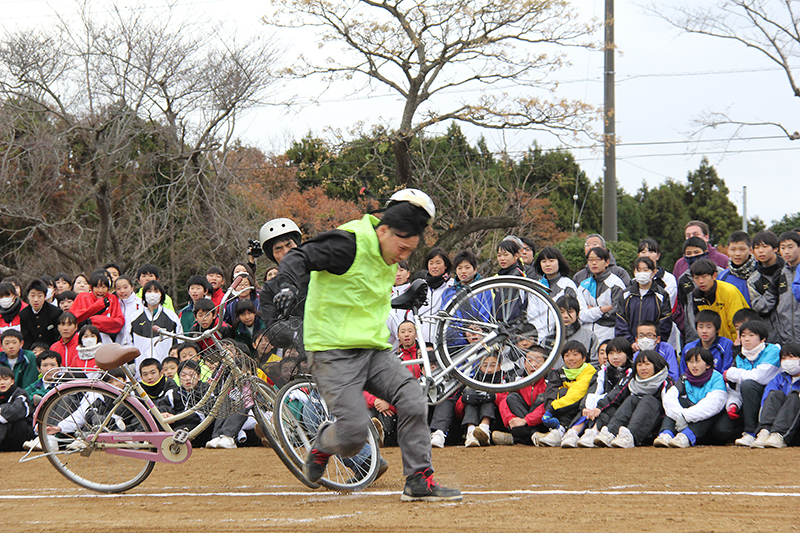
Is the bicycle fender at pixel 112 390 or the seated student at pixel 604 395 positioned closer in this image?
the bicycle fender at pixel 112 390

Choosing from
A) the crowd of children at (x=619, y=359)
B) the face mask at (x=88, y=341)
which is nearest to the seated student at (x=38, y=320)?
the crowd of children at (x=619, y=359)

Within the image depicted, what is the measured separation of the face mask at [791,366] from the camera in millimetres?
6794

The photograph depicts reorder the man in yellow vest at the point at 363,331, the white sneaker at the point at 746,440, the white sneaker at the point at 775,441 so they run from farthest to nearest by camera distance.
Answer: the white sneaker at the point at 746,440 → the white sneaker at the point at 775,441 → the man in yellow vest at the point at 363,331

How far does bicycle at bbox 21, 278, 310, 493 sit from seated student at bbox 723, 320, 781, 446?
432cm

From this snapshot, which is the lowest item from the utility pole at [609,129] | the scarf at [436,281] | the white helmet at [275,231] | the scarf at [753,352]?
the scarf at [753,352]

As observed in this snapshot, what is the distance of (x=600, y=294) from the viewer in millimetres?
8430

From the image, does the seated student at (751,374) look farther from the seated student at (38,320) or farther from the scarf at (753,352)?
the seated student at (38,320)

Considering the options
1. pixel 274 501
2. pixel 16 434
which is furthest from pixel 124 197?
pixel 274 501

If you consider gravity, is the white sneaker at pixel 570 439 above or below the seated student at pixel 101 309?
below

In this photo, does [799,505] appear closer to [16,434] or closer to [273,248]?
[273,248]

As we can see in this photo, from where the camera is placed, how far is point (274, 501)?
4898 mm

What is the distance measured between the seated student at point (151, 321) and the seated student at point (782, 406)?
6.43 metres

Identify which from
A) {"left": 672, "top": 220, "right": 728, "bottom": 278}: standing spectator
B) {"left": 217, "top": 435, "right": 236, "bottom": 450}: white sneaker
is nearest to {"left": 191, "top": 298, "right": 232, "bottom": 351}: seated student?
{"left": 217, "top": 435, "right": 236, "bottom": 450}: white sneaker

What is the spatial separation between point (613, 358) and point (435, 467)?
87.4 inches
